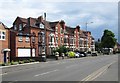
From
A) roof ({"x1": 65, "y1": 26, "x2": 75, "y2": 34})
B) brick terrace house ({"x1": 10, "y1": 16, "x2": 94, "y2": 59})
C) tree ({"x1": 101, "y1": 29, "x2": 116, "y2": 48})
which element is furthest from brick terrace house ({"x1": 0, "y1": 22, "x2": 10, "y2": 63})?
tree ({"x1": 101, "y1": 29, "x2": 116, "y2": 48})

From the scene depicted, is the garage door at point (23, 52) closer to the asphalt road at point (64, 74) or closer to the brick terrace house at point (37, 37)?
the brick terrace house at point (37, 37)

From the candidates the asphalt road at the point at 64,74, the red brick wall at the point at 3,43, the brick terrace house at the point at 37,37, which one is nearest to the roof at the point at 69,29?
the brick terrace house at the point at 37,37

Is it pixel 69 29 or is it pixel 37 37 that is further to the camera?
pixel 69 29

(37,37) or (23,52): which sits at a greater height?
(37,37)

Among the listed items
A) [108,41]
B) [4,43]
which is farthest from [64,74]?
[108,41]

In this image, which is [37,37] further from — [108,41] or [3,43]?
[108,41]

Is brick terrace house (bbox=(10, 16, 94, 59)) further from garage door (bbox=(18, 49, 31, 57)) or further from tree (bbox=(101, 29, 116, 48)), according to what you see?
tree (bbox=(101, 29, 116, 48))

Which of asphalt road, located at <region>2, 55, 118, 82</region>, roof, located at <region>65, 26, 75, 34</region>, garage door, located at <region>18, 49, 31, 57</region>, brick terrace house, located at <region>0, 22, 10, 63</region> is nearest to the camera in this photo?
asphalt road, located at <region>2, 55, 118, 82</region>

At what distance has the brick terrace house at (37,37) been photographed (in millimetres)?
60000

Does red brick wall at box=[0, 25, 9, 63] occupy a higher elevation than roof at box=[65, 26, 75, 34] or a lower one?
lower

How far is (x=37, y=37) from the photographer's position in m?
73.0

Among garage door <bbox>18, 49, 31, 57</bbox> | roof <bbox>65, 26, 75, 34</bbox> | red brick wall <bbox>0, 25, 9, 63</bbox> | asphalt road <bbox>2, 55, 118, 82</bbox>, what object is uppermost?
roof <bbox>65, 26, 75, 34</bbox>

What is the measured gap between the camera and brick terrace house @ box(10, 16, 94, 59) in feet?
197

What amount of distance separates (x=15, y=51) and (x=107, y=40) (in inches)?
3442
